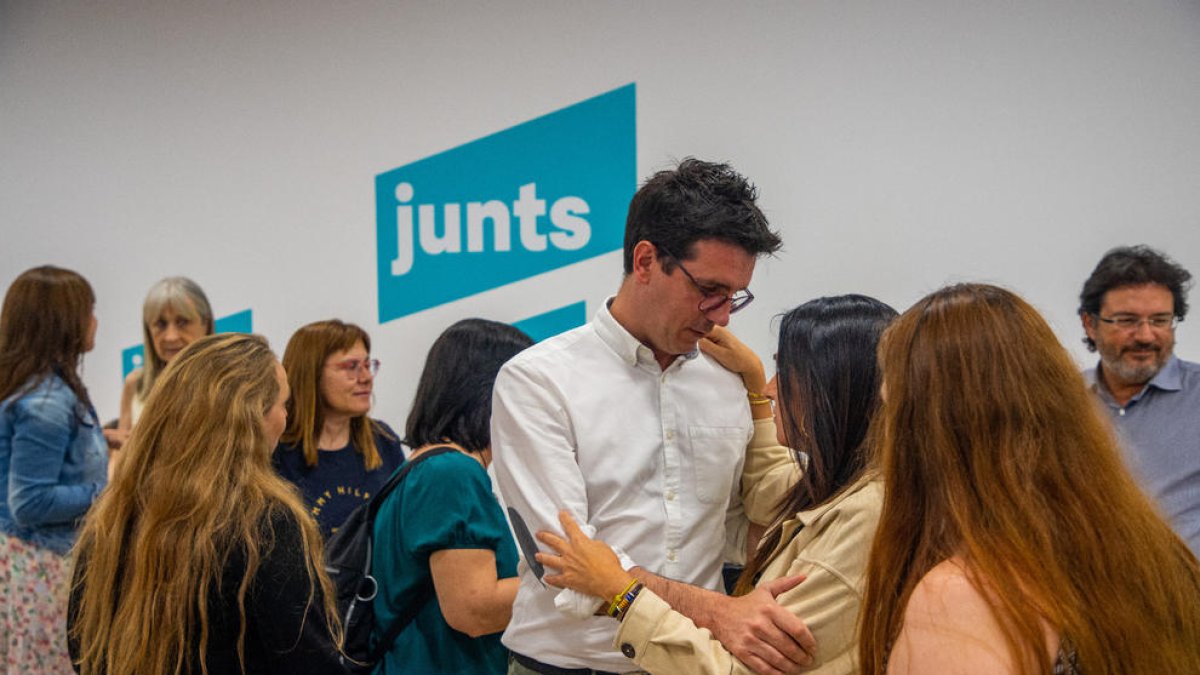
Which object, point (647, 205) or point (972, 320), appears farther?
point (647, 205)

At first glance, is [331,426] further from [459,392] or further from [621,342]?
[621,342]

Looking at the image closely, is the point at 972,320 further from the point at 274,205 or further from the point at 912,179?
the point at 274,205

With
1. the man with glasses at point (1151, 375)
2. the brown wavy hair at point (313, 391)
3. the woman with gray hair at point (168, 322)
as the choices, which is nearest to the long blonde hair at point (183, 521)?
the brown wavy hair at point (313, 391)

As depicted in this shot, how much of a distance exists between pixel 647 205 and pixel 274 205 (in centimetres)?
286

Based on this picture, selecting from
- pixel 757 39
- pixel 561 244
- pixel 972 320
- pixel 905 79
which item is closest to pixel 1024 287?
pixel 905 79

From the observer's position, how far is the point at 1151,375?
133 inches

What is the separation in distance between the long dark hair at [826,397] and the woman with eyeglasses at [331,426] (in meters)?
1.98

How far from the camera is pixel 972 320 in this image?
1.28 meters

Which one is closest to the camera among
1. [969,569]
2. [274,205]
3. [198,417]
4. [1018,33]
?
[969,569]

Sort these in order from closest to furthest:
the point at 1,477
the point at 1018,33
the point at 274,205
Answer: the point at 1,477, the point at 1018,33, the point at 274,205

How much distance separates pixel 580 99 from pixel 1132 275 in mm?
2126

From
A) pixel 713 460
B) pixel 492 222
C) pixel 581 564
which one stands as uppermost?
pixel 492 222

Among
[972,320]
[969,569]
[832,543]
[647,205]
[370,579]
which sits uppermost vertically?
[647,205]

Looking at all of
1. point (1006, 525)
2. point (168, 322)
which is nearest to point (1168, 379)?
point (1006, 525)
